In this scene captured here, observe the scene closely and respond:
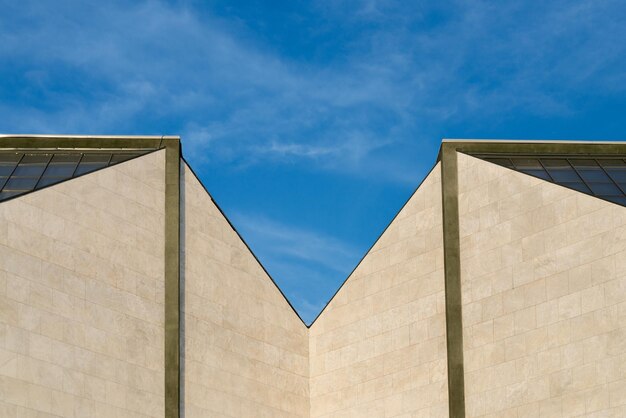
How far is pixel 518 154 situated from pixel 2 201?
2120 centimetres

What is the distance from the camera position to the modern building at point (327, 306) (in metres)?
50.7

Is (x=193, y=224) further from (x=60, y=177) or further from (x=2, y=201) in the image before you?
(x=2, y=201)

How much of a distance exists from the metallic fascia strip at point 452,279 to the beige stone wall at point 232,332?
7900 mm

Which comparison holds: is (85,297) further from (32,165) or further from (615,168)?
(615,168)

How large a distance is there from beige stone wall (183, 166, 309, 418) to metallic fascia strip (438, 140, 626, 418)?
312 inches

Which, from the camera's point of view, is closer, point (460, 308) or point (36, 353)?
point (36, 353)

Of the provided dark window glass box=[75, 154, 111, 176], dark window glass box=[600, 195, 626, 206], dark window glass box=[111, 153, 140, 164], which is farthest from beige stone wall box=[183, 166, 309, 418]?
dark window glass box=[600, 195, 626, 206]

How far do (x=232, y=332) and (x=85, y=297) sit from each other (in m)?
7.91

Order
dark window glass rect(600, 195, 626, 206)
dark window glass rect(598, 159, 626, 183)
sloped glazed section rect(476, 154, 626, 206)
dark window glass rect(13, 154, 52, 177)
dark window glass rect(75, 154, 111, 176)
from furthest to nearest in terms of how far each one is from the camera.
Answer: dark window glass rect(598, 159, 626, 183) → dark window glass rect(13, 154, 52, 177) → dark window glass rect(75, 154, 111, 176) → sloped glazed section rect(476, 154, 626, 206) → dark window glass rect(600, 195, 626, 206)

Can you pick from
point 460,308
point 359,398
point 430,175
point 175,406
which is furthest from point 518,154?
point 175,406

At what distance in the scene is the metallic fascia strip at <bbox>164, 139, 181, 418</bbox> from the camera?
54.5 meters

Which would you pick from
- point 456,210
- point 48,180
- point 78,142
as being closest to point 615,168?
point 456,210

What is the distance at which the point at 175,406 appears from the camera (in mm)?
54344

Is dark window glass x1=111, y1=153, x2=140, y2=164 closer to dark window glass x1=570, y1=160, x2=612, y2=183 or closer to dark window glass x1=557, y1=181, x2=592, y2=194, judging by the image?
dark window glass x1=557, y1=181, x2=592, y2=194
